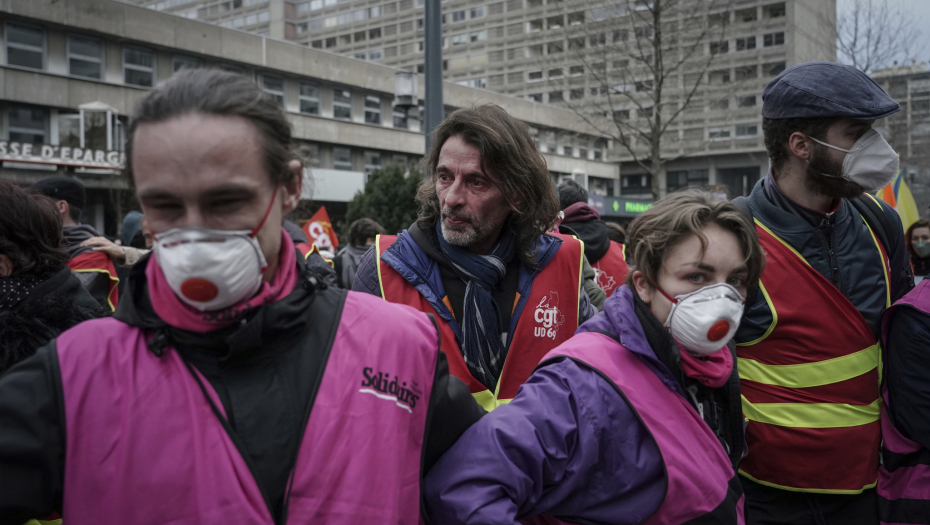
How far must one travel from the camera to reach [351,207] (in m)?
32.1

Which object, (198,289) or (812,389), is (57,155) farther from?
(198,289)

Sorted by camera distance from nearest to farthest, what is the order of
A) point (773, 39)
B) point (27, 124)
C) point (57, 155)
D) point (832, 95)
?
point (832, 95) → point (57, 155) → point (27, 124) → point (773, 39)

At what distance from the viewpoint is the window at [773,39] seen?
49.9m

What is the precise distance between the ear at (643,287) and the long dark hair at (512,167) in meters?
0.67

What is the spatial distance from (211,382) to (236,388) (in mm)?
49

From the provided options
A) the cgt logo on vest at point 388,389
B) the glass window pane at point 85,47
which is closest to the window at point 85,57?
the glass window pane at point 85,47

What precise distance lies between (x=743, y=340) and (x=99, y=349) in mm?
2229

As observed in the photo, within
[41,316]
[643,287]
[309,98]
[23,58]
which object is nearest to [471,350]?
[643,287]

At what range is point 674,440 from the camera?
1.93 meters

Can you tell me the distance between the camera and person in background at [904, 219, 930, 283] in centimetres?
798

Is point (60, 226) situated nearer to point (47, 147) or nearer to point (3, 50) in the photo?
point (47, 147)

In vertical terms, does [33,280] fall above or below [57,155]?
below

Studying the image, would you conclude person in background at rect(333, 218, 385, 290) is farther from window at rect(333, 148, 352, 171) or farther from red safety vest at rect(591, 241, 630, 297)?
window at rect(333, 148, 352, 171)

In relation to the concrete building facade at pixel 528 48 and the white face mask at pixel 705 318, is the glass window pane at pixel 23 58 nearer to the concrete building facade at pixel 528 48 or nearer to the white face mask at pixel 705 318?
the concrete building facade at pixel 528 48
